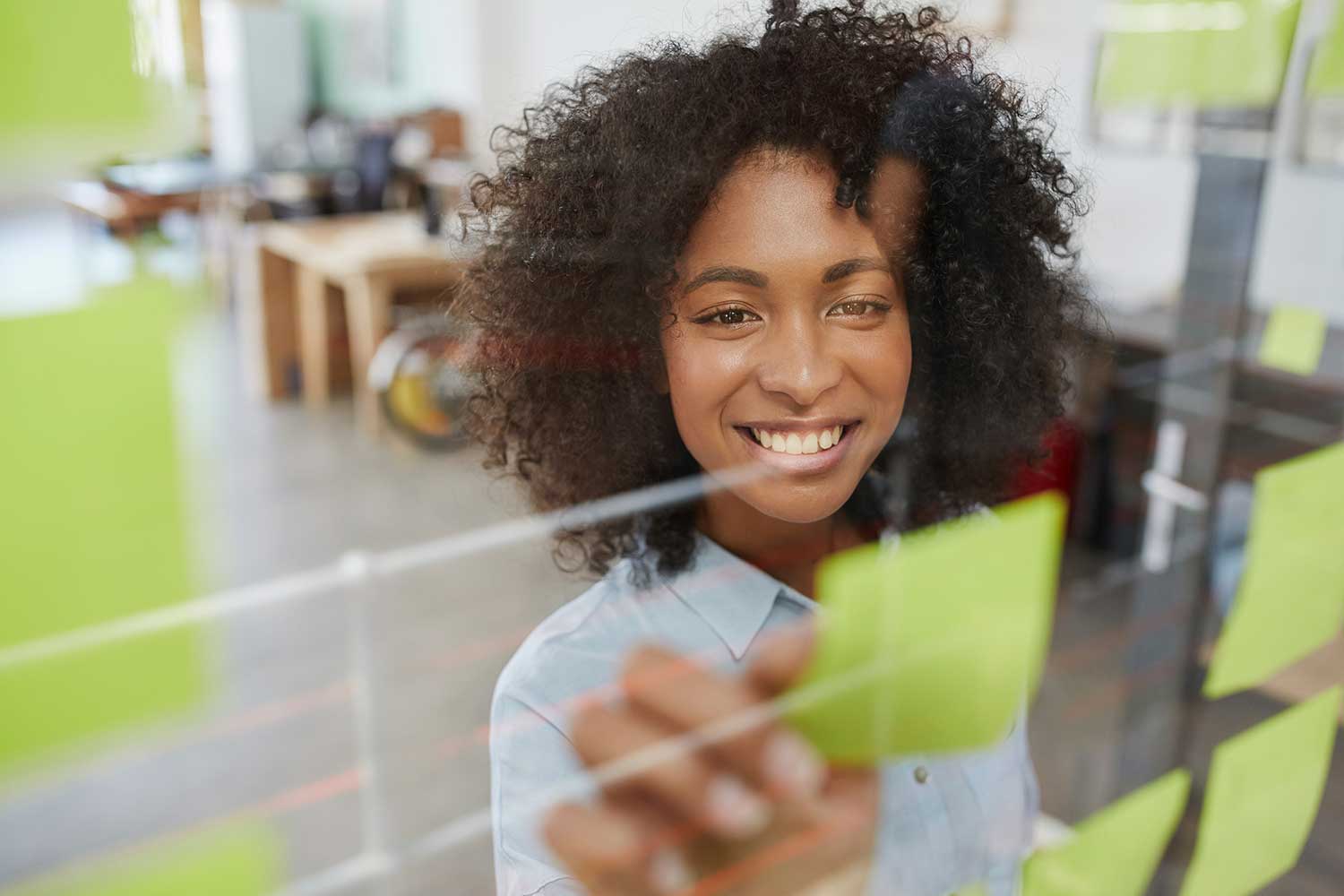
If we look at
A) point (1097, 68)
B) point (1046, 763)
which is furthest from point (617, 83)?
point (1046, 763)

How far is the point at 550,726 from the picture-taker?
0.53 meters

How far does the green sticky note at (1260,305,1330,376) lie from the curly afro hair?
82 cm

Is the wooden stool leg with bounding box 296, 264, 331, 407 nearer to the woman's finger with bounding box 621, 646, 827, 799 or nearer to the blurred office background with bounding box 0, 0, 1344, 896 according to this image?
the blurred office background with bounding box 0, 0, 1344, 896

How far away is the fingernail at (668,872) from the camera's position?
1.85 ft

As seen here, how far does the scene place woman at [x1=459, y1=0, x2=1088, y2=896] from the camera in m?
0.50

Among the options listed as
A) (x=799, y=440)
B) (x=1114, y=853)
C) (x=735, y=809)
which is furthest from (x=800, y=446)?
(x=1114, y=853)

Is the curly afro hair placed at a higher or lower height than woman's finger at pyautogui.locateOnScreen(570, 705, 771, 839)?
higher

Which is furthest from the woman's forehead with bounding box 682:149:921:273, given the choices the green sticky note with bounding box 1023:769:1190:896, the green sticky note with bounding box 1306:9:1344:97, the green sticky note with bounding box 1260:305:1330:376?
the green sticky note with bounding box 1260:305:1330:376

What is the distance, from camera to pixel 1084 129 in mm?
765

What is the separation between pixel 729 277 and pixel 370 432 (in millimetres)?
2012

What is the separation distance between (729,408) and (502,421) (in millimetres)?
107

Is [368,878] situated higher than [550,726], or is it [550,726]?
[550,726]

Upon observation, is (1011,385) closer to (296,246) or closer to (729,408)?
(729,408)

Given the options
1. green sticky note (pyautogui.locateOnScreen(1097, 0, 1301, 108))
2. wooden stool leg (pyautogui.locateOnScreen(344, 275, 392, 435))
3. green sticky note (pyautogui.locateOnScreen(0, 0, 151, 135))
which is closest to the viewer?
green sticky note (pyautogui.locateOnScreen(0, 0, 151, 135))
